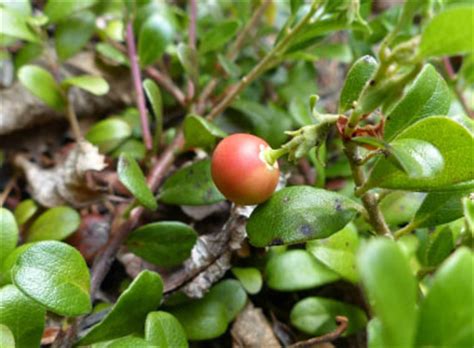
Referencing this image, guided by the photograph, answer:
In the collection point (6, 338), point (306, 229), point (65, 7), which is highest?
point (65, 7)

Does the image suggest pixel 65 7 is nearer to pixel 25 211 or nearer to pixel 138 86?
pixel 138 86

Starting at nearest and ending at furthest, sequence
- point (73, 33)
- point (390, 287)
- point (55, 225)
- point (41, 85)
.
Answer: point (390, 287) < point (55, 225) < point (41, 85) < point (73, 33)

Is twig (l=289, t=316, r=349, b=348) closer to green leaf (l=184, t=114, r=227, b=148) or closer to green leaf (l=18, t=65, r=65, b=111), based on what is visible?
green leaf (l=184, t=114, r=227, b=148)

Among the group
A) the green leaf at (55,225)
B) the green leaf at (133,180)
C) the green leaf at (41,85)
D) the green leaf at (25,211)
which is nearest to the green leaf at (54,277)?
the green leaf at (133,180)

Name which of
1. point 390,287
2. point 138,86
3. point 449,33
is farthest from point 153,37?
point 390,287

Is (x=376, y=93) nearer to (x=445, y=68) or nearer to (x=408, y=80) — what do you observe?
(x=408, y=80)

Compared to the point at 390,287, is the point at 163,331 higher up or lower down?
lower down

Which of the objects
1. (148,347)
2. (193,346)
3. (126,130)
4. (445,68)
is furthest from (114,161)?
(445,68)

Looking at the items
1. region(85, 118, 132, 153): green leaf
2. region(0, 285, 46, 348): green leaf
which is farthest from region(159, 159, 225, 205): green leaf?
region(0, 285, 46, 348): green leaf
